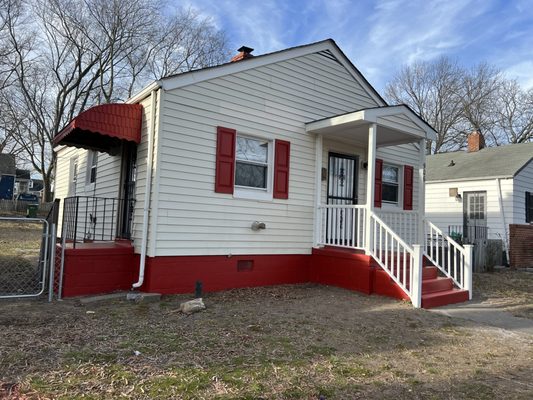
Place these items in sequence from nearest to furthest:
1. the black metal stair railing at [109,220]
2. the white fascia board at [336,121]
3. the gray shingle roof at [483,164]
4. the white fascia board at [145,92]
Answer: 1. the white fascia board at [145,92]
2. the white fascia board at [336,121]
3. the black metal stair railing at [109,220]
4. the gray shingle roof at [483,164]

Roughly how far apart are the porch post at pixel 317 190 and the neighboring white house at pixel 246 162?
23 mm

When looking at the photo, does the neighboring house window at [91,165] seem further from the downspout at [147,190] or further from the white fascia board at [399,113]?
the white fascia board at [399,113]

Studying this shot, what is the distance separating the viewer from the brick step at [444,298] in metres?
6.63

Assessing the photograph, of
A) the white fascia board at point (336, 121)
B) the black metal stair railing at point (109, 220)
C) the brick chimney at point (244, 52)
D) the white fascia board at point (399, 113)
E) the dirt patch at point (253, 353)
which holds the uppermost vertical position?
the brick chimney at point (244, 52)

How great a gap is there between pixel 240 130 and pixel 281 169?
3.66ft

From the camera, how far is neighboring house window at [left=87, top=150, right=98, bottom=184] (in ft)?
33.7

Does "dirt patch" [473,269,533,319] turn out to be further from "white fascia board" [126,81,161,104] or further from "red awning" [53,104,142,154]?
"red awning" [53,104,142,154]

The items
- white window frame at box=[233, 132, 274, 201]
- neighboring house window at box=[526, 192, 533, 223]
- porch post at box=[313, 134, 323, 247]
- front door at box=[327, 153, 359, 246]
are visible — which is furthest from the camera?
neighboring house window at box=[526, 192, 533, 223]

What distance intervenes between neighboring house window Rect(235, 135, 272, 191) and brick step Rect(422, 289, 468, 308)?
341 centimetres

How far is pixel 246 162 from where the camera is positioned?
784 cm

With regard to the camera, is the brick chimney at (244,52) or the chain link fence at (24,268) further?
the brick chimney at (244,52)

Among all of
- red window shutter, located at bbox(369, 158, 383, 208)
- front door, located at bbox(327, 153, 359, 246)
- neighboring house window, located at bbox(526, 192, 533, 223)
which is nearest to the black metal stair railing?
front door, located at bbox(327, 153, 359, 246)

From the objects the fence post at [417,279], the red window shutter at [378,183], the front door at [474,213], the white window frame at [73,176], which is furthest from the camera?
the front door at [474,213]

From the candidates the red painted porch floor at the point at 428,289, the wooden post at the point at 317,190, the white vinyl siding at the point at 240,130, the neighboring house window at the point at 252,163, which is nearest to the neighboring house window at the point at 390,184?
the white vinyl siding at the point at 240,130
